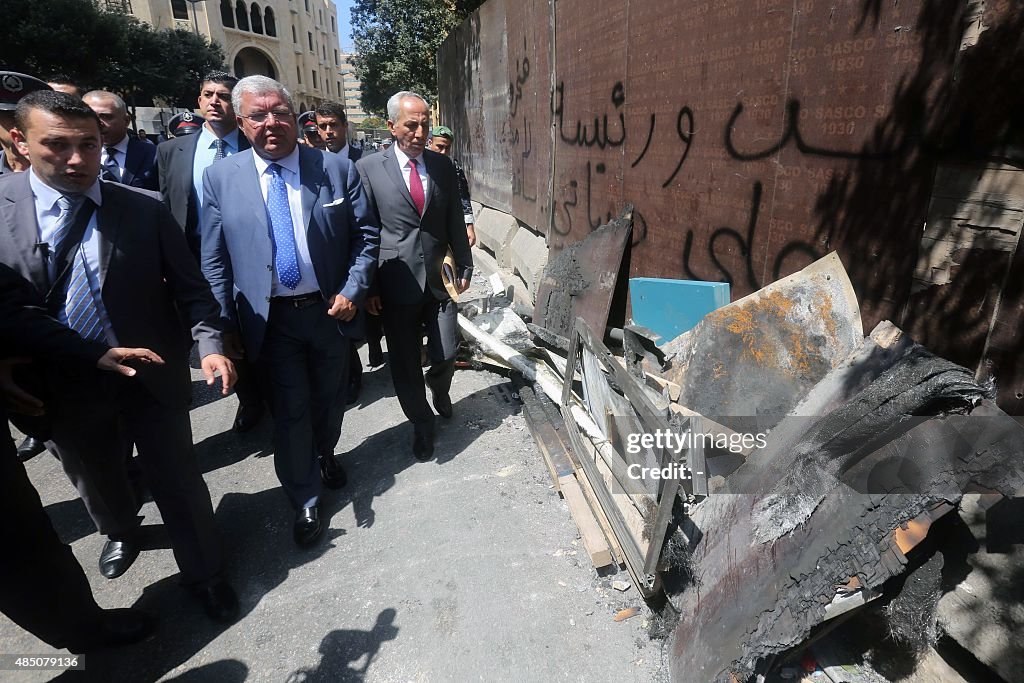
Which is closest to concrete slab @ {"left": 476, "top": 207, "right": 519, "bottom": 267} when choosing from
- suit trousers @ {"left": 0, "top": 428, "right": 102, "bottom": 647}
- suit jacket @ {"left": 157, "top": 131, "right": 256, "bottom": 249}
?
suit jacket @ {"left": 157, "top": 131, "right": 256, "bottom": 249}

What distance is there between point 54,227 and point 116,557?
1621 millimetres

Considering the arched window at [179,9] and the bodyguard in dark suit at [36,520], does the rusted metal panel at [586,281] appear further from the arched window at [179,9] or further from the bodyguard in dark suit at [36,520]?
the arched window at [179,9]

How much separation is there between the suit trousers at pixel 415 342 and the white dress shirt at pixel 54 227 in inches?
64.9

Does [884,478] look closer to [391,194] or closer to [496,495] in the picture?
[496,495]

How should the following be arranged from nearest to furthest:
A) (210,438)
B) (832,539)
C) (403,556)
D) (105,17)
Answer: (832,539), (403,556), (210,438), (105,17)

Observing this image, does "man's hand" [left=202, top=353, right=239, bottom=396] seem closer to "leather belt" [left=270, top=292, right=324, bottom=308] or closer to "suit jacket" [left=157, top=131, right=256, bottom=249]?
"leather belt" [left=270, top=292, right=324, bottom=308]

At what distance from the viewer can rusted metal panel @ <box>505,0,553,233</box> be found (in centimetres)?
614

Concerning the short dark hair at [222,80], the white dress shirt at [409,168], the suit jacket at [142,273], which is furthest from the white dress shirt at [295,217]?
the short dark hair at [222,80]

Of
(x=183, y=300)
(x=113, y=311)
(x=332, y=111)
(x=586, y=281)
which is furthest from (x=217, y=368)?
(x=332, y=111)

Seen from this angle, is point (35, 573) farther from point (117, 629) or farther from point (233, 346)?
point (233, 346)

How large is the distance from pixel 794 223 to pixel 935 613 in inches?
74.9

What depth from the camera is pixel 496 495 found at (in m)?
3.18

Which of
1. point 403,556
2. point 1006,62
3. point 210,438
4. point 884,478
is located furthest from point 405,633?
point 1006,62

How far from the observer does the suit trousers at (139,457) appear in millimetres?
2205
